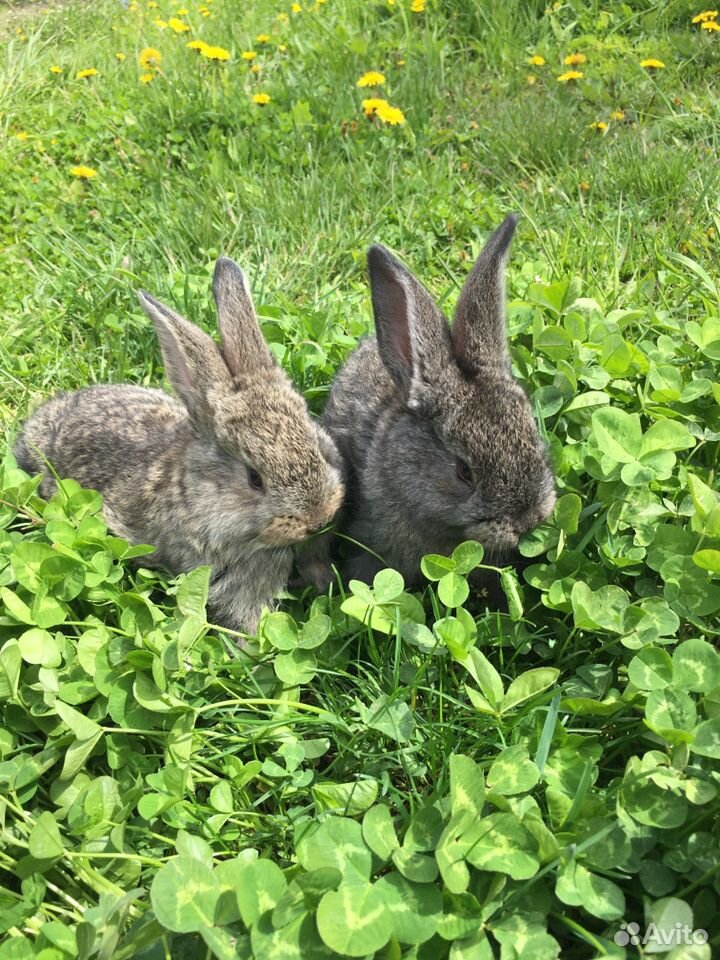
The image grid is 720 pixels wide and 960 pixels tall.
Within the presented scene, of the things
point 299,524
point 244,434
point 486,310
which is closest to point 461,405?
point 486,310

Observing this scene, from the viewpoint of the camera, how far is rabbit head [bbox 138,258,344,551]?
11.6 ft

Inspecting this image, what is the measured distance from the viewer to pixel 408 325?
11.6 ft

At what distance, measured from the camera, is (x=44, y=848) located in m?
2.31

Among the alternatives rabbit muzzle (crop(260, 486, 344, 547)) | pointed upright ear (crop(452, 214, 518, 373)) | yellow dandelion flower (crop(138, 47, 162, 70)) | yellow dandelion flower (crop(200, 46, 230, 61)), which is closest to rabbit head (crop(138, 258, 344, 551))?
rabbit muzzle (crop(260, 486, 344, 547))

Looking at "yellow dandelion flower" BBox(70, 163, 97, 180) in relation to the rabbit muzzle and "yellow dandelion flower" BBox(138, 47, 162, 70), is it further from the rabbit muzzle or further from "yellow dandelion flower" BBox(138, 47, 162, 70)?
the rabbit muzzle

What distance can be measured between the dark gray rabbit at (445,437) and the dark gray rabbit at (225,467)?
0.30 metres

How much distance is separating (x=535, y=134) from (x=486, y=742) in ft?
16.0

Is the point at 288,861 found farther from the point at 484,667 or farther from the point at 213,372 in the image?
the point at 213,372

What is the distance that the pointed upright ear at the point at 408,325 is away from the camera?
11.5 feet

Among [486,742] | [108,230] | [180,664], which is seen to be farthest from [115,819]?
[108,230]

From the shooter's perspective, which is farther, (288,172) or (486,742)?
(288,172)

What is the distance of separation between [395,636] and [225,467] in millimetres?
1271

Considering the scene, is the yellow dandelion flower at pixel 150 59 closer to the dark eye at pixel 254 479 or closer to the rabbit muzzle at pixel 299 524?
the dark eye at pixel 254 479

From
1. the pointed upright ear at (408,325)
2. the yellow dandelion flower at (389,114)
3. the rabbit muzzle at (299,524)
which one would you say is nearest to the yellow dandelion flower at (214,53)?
the yellow dandelion flower at (389,114)
